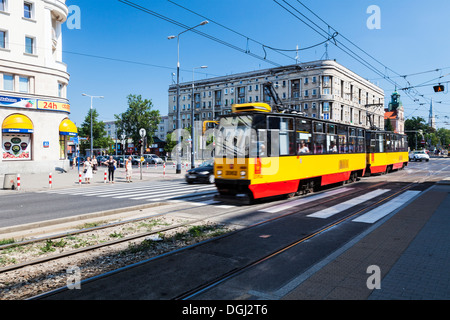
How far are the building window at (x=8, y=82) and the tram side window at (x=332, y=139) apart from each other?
24.6 metres

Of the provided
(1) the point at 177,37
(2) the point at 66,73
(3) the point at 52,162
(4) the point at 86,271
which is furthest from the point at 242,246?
(2) the point at 66,73

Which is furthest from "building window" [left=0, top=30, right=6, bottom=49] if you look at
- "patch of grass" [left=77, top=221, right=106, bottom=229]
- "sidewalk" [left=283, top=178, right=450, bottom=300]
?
"sidewalk" [left=283, top=178, right=450, bottom=300]

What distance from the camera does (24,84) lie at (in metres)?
26.7

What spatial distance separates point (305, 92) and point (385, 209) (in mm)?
66641

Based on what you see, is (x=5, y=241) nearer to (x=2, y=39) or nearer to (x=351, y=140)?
(x=351, y=140)

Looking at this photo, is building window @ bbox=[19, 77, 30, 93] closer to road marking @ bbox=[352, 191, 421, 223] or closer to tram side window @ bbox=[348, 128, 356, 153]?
tram side window @ bbox=[348, 128, 356, 153]

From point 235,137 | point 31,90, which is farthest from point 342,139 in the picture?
point 31,90

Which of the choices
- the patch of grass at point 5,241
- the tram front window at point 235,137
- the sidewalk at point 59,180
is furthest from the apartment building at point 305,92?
the patch of grass at point 5,241

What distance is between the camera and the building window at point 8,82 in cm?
2552

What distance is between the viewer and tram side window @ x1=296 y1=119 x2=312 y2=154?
39.8 feet

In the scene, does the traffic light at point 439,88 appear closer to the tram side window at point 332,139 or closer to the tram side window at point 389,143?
the tram side window at point 389,143

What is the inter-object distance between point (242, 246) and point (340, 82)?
242ft

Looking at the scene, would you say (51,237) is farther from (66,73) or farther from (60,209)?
(66,73)

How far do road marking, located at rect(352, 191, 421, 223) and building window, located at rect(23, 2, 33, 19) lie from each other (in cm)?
2994
